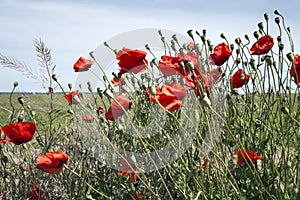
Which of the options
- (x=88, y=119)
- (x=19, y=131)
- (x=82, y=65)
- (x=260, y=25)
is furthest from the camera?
(x=88, y=119)

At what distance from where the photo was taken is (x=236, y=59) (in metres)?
2.28

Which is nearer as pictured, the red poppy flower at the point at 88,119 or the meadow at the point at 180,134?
the meadow at the point at 180,134

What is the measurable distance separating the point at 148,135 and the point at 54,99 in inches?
26.2

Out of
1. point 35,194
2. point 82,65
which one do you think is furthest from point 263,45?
point 35,194

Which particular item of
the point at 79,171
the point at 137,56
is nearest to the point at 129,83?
the point at 79,171

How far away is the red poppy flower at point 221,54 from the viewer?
80.6 inches

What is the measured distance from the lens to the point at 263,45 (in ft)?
6.72

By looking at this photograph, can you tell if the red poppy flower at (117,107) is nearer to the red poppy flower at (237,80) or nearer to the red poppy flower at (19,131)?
the red poppy flower at (19,131)

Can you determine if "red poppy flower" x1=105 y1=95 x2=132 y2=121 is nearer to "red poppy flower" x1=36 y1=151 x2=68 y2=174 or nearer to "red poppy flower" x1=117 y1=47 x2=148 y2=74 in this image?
"red poppy flower" x1=117 y1=47 x2=148 y2=74

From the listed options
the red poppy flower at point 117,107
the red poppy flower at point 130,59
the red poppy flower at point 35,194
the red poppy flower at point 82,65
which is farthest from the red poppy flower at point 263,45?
the red poppy flower at point 35,194

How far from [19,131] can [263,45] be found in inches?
46.0

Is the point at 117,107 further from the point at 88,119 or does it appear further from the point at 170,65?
the point at 88,119

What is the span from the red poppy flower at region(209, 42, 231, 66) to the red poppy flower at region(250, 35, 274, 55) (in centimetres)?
14

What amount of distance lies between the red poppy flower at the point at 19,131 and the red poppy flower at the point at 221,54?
0.88m
